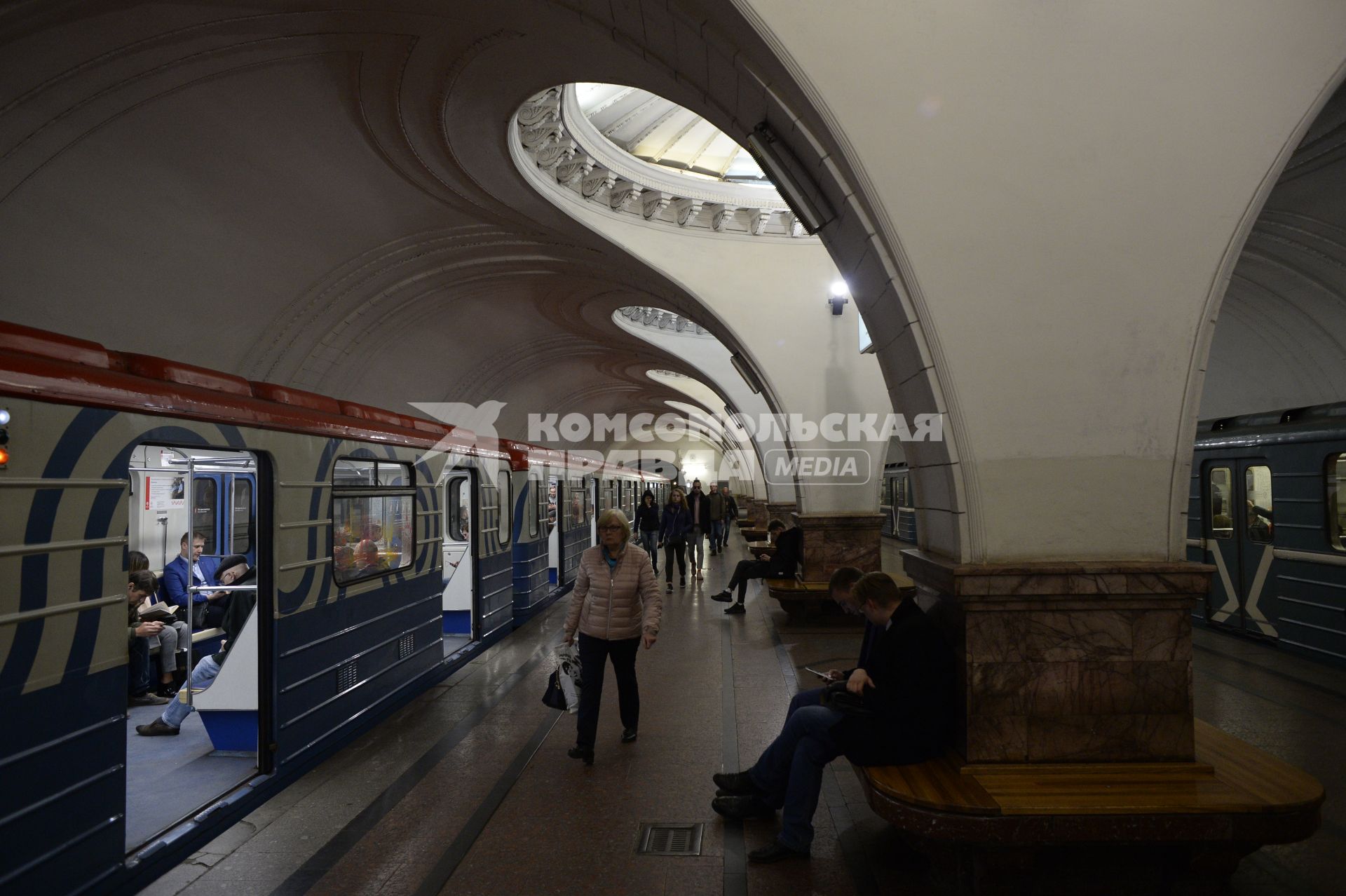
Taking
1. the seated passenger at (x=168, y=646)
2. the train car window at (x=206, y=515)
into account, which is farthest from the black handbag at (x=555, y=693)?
the train car window at (x=206, y=515)

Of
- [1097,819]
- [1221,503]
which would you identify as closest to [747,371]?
[1221,503]

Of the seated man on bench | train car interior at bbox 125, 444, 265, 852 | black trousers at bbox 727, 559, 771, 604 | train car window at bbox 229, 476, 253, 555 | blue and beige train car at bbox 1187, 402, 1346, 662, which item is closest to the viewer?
train car interior at bbox 125, 444, 265, 852

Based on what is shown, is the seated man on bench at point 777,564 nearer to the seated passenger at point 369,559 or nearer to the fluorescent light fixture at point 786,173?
the seated passenger at point 369,559

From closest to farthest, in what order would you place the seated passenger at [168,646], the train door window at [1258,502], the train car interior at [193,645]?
the train car interior at [193,645], the seated passenger at [168,646], the train door window at [1258,502]

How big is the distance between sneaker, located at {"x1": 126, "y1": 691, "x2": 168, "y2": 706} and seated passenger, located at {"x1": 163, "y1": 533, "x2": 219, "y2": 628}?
583mm

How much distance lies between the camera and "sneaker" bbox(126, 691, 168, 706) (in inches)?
237

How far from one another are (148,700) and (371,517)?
2348 millimetres

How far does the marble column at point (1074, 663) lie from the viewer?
3299 millimetres

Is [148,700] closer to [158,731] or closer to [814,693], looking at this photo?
[158,731]

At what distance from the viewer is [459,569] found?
340 inches

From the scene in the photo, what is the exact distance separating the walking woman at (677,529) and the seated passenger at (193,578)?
6650 mm

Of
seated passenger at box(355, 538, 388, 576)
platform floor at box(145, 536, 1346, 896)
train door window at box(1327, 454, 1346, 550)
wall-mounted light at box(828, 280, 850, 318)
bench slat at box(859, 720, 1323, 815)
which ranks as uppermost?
wall-mounted light at box(828, 280, 850, 318)

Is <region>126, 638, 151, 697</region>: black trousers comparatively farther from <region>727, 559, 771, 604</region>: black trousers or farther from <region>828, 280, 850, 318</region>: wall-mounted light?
<region>828, 280, 850, 318</region>: wall-mounted light

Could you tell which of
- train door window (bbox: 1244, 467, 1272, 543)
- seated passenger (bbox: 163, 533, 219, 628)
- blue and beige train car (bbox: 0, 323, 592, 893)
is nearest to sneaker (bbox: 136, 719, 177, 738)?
blue and beige train car (bbox: 0, 323, 592, 893)
